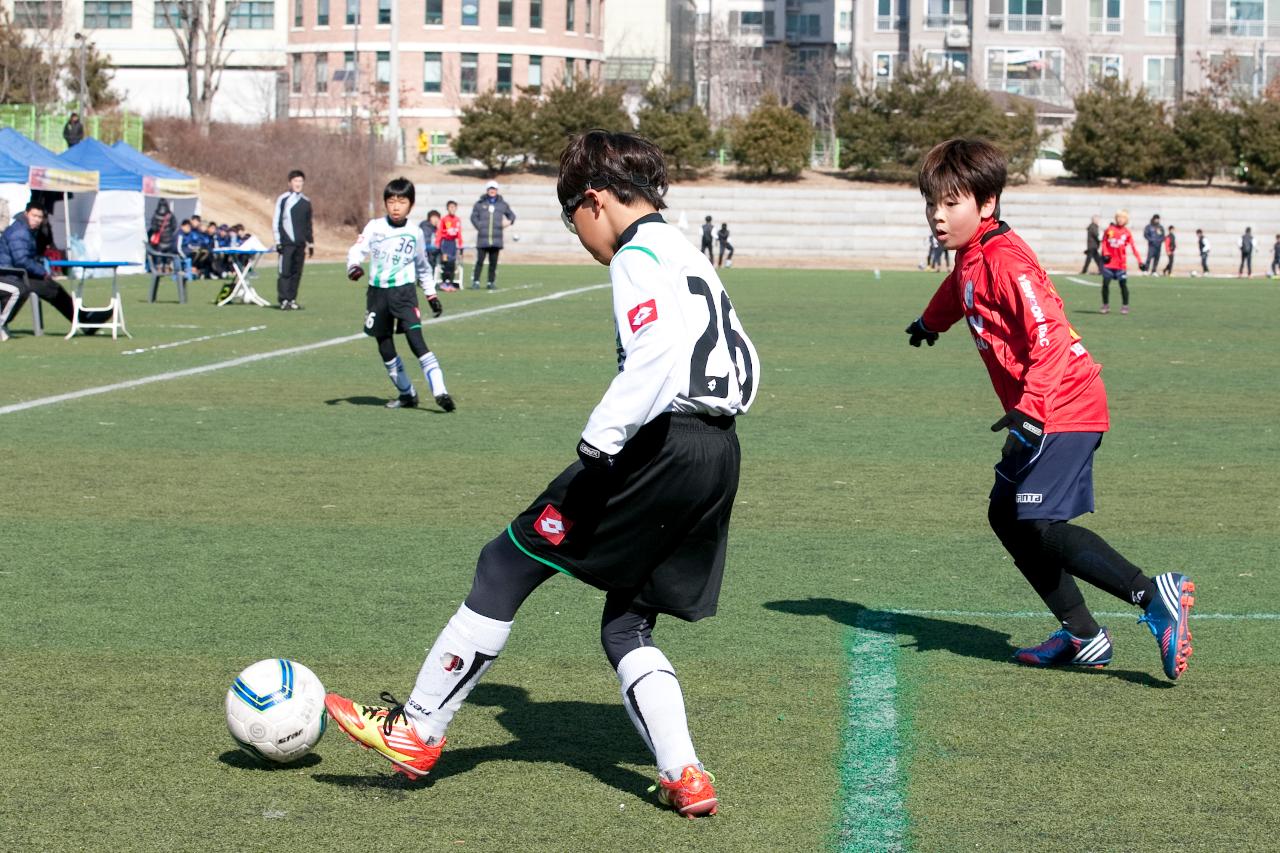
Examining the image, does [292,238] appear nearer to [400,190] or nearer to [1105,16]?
[400,190]

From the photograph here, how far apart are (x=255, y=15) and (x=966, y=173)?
94.8m

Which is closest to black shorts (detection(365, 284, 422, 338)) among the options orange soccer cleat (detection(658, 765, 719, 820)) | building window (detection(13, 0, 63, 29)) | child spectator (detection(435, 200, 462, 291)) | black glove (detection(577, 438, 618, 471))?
orange soccer cleat (detection(658, 765, 719, 820))

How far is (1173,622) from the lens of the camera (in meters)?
5.46

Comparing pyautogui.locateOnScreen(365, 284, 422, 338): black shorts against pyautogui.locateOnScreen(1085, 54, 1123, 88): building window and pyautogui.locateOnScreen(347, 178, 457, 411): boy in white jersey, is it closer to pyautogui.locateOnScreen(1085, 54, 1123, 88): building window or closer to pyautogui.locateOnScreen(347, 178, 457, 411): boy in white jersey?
pyautogui.locateOnScreen(347, 178, 457, 411): boy in white jersey

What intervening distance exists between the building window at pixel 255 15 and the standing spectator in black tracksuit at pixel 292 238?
71.5m

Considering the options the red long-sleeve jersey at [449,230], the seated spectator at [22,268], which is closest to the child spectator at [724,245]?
the red long-sleeve jersey at [449,230]

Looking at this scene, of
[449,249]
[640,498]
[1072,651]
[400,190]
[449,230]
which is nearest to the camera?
[640,498]

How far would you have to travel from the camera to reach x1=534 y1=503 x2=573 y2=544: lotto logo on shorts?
425cm

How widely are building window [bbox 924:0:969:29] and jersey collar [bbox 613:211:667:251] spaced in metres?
89.0

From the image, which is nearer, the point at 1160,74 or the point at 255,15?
the point at 1160,74

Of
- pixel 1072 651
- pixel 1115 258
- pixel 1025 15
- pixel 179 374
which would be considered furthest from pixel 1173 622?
pixel 1025 15

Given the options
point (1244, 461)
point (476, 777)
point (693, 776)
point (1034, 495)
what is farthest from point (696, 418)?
point (1244, 461)

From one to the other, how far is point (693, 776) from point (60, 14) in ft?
257

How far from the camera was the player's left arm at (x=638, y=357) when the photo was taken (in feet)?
13.1
